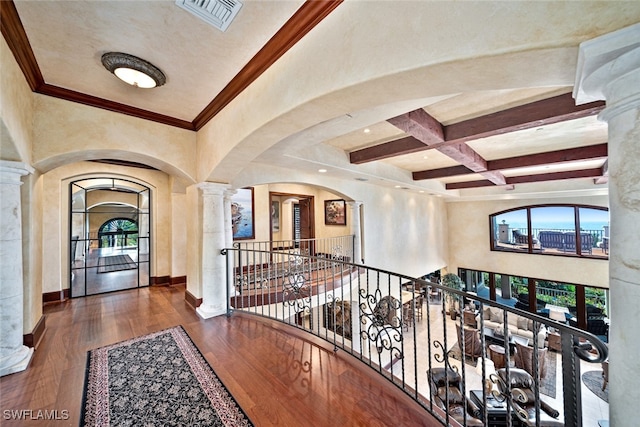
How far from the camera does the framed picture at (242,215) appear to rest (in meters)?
6.20

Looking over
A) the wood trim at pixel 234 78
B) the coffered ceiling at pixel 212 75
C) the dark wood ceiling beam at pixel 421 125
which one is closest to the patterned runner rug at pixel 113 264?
the wood trim at pixel 234 78

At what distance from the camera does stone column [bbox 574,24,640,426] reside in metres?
0.86

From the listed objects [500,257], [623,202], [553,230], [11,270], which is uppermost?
[623,202]

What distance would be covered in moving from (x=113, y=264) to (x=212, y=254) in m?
4.53

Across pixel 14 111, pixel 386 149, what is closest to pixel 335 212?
pixel 386 149

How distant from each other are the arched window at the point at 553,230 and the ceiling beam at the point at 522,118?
7498mm

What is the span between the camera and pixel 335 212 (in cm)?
853

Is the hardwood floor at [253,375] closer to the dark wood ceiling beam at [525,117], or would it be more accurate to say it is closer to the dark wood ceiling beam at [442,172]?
the dark wood ceiling beam at [525,117]

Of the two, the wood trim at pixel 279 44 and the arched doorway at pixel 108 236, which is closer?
the wood trim at pixel 279 44

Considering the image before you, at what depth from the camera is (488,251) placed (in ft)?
31.0

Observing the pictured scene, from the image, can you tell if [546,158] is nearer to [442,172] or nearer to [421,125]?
[442,172]

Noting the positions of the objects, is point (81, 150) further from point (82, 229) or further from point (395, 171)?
point (395, 171)

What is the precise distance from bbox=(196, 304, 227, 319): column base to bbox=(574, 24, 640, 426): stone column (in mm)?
3693

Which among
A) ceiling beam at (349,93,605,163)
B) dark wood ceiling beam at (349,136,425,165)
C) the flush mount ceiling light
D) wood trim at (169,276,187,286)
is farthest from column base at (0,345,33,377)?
ceiling beam at (349,93,605,163)
